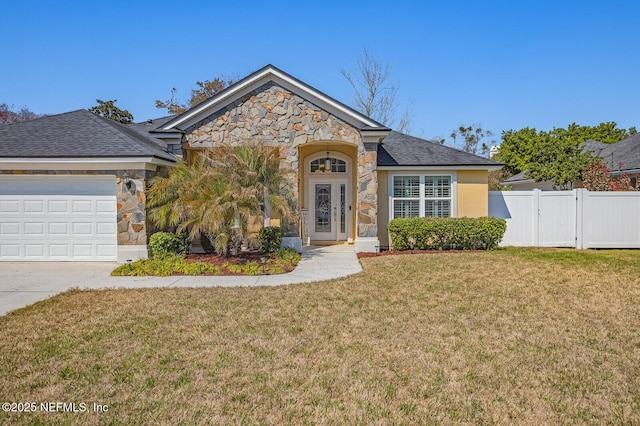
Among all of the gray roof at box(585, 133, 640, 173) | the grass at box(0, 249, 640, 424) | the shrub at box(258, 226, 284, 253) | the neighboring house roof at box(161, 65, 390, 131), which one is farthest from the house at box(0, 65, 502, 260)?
the gray roof at box(585, 133, 640, 173)

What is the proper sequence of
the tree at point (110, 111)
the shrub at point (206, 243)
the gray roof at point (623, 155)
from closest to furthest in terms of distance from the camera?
the shrub at point (206, 243), the gray roof at point (623, 155), the tree at point (110, 111)

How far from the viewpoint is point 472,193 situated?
1395 centimetres

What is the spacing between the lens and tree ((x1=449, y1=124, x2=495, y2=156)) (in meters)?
39.1

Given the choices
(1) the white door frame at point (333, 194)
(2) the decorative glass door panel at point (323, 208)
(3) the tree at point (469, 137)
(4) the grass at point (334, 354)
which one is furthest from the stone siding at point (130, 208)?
(3) the tree at point (469, 137)

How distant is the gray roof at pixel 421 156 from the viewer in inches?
536

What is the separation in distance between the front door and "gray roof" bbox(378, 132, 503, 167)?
6.44 feet

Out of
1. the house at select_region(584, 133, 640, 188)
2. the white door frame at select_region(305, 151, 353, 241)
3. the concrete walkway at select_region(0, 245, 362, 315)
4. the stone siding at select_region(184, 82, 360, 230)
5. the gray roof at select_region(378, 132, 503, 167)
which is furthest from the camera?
the house at select_region(584, 133, 640, 188)

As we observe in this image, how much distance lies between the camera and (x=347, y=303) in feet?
23.0

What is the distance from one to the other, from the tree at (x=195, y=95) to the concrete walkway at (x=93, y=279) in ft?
70.0

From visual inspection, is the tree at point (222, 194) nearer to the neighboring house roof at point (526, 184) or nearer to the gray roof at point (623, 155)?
the neighboring house roof at point (526, 184)

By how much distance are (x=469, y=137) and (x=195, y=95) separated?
2549 centimetres

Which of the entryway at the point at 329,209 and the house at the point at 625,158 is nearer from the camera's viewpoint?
the entryway at the point at 329,209

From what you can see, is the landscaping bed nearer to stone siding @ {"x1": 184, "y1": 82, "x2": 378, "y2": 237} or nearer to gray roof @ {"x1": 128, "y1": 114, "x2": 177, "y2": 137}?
stone siding @ {"x1": 184, "y1": 82, "x2": 378, "y2": 237}

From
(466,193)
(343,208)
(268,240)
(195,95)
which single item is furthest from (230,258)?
(195,95)
